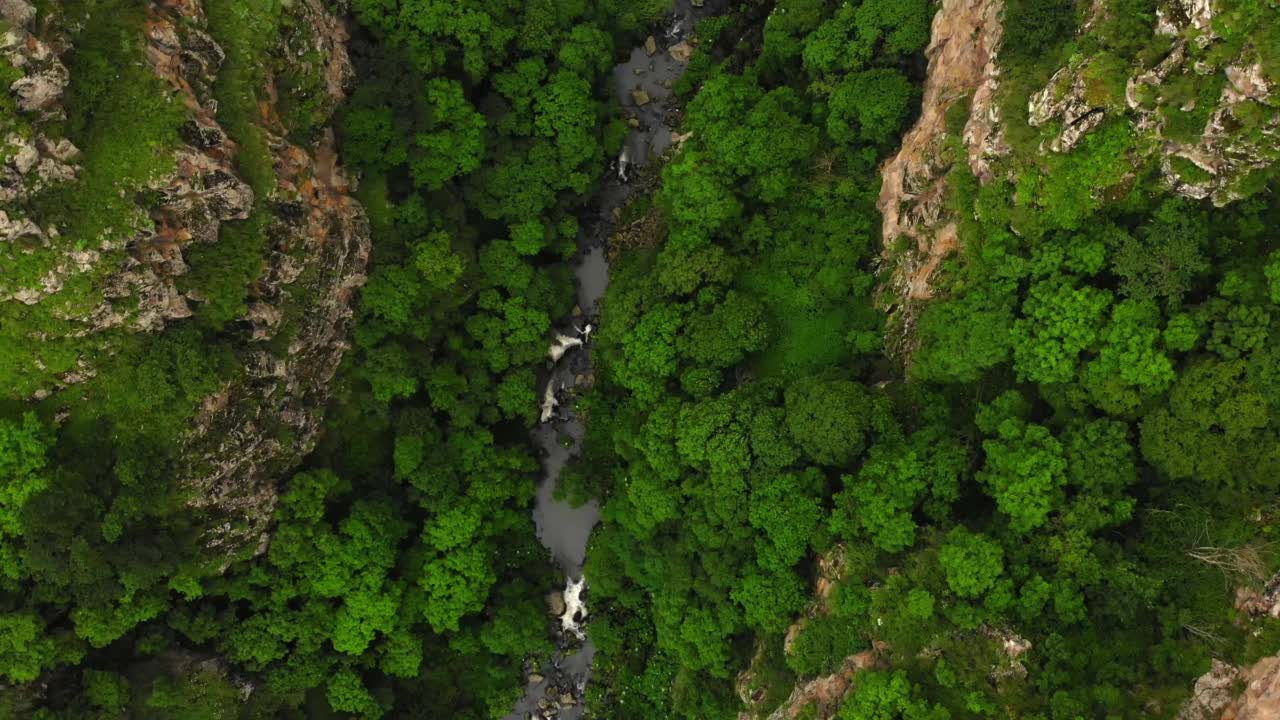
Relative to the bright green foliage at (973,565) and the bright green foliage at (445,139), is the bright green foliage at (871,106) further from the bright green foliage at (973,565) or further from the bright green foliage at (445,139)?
the bright green foliage at (973,565)

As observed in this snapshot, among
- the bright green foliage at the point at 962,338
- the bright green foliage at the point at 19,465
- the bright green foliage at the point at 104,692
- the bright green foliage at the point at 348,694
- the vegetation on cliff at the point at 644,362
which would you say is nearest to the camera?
the vegetation on cliff at the point at 644,362

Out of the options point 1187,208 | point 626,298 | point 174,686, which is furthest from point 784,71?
point 174,686

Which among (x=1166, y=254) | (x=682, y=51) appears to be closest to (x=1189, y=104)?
(x=1166, y=254)

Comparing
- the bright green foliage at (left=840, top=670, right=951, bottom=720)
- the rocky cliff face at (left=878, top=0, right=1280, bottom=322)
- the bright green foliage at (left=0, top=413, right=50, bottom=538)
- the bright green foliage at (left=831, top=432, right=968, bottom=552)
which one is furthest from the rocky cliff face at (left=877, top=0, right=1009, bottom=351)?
the bright green foliage at (left=0, top=413, right=50, bottom=538)

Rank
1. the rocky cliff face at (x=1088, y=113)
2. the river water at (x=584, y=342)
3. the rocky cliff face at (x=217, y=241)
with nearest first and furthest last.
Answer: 1. the rocky cliff face at (x=1088, y=113)
2. the rocky cliff face at (x=217, y=241)
3. the river water at (x=584, y=342)

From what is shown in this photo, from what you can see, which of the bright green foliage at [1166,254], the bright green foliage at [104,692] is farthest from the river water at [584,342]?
the bright green foliage at [1166,254]

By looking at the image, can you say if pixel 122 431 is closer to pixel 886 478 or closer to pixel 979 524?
pixel 886 478

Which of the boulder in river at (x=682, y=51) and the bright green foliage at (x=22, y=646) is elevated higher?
the boulder in river at (x=682, y=51)

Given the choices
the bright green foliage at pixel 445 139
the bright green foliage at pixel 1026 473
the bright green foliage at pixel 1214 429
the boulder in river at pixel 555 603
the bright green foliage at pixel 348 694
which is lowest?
the boulder in river at pixel 555 603
